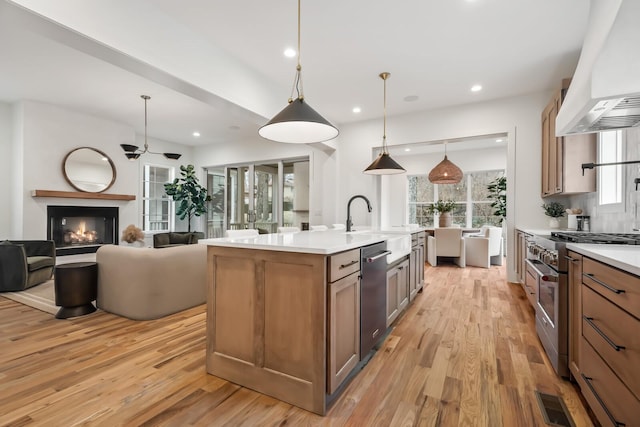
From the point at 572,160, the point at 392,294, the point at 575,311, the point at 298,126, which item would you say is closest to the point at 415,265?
the point at 392,294

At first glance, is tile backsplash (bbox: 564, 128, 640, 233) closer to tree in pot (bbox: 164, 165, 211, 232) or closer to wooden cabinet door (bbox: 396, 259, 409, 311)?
wooden cabinet door (bbox: 396, 259, 409, 311)

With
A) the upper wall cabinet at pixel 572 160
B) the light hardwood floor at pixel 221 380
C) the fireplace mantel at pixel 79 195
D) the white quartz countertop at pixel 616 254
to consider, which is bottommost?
the light hardwood floor at pixel 221 380

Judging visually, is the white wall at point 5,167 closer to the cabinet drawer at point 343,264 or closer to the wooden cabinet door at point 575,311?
the cabinet drawer at point 343,264

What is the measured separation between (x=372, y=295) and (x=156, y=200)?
23.0 feet

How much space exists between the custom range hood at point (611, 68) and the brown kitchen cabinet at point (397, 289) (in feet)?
5.75

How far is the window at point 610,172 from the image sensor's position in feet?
9.62

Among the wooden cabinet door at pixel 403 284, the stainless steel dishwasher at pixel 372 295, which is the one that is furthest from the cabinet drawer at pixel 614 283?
the wooden cabinet door at pixel 403 284

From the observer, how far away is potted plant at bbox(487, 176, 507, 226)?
7.03 meters

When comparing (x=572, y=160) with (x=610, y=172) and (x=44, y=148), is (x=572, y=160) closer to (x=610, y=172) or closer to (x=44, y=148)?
(x=610, y=172)

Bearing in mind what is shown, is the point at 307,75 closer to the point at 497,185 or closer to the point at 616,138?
the point at 616,138

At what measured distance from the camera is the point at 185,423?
159 centimetres

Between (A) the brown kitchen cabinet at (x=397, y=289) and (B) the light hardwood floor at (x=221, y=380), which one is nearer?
(B) the light hardwood floor at (x=221, y=380)

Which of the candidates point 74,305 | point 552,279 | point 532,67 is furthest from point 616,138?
point 74,305

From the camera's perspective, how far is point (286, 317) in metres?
1.77
